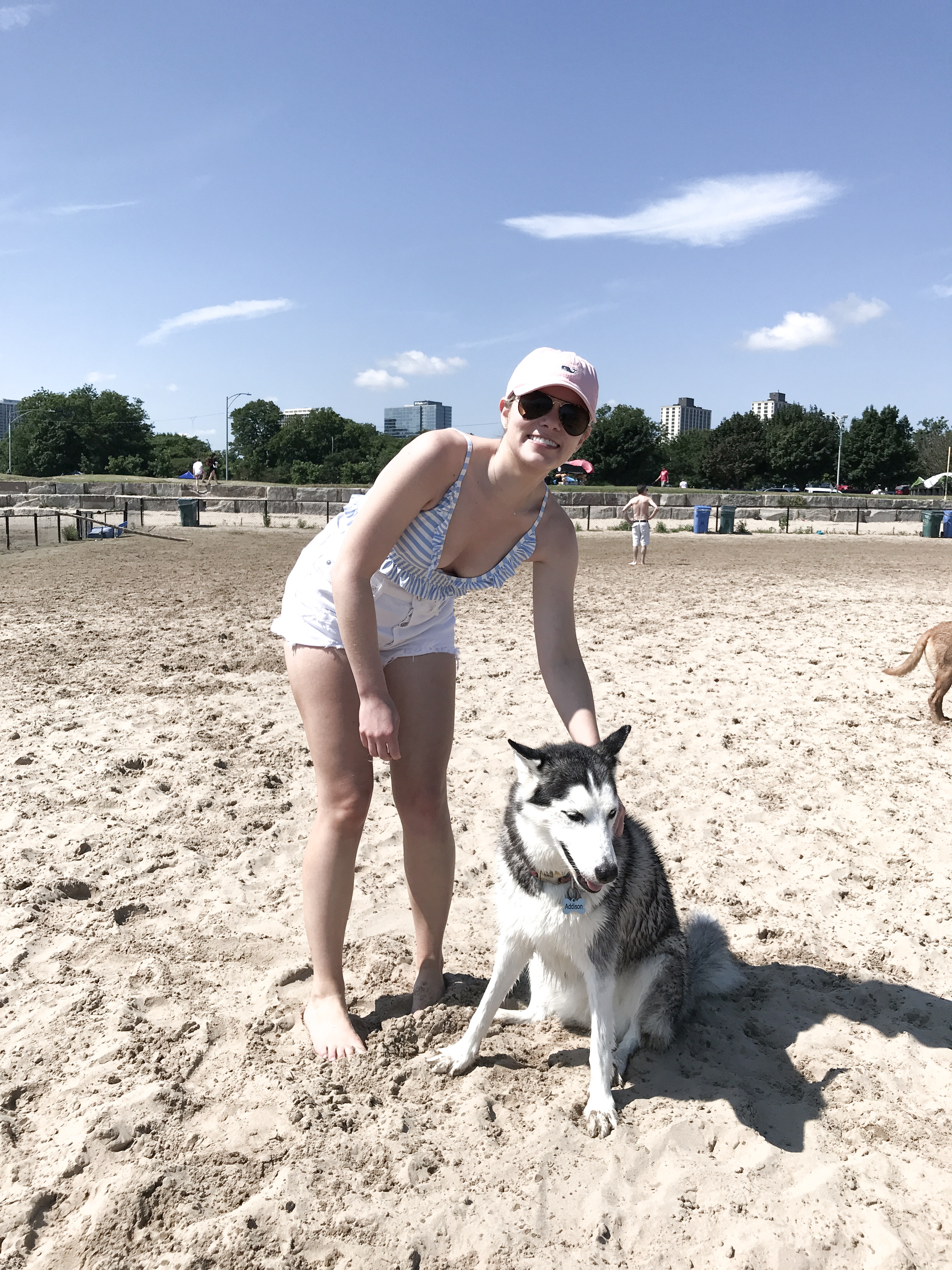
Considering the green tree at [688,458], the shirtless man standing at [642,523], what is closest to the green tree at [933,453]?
the green tree at [688,458]

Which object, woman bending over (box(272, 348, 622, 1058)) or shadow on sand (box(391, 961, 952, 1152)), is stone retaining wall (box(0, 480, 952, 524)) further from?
woman bending over (box(272, 348, 622, 1058))

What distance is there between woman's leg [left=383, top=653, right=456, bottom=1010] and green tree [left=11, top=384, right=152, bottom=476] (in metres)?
57.2

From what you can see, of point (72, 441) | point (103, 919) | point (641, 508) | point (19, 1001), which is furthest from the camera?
point (72, 441)

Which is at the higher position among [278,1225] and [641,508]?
[641,508]

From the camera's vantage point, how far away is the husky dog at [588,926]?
2.62 m

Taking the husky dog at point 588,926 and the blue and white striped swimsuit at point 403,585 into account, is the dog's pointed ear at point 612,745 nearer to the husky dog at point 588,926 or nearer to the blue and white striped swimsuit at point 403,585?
the husky dog at point 588,926

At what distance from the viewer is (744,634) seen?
32.0 feet

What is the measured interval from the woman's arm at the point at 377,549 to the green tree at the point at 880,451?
246 feet

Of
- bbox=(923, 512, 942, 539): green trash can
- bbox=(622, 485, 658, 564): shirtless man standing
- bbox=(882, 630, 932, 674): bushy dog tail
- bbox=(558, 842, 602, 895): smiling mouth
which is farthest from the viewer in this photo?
bbox=(923, 512, 942, 539): green trash can

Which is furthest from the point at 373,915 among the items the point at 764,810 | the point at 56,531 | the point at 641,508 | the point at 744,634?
the point at 56,531

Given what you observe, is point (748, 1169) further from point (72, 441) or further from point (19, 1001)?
point (72, 441)

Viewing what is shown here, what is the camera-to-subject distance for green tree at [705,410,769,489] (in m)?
70.6

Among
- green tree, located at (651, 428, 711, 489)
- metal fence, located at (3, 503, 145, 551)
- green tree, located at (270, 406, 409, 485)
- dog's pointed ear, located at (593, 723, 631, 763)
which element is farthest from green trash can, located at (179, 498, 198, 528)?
green tree, located at (651, 428, 711, 489)

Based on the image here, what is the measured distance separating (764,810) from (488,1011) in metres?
2.74
